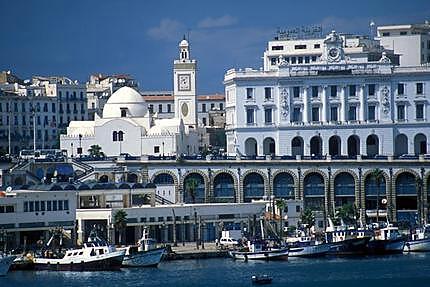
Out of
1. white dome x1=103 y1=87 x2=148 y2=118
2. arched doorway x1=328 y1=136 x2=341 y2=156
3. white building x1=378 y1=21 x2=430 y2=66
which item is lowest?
arched doorway x1=328 y1=136 x2=341 y2=156

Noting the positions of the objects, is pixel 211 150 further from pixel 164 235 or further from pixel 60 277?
pixel 60 277

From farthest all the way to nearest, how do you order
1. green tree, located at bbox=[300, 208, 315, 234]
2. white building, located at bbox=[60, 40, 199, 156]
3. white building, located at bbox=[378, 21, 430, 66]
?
white building, located at bbox=[378, 21, 430, 66]
white building, located at bbox=[60, 40, 199, 156]
green tree, located at bbox=[300, 208, 315, 234]

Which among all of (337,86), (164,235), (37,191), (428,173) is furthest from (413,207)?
(37,191)

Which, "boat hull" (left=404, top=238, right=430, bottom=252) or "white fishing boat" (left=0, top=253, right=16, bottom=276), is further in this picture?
"boat hull" (left=404, top=238, right=430, bottom=252)

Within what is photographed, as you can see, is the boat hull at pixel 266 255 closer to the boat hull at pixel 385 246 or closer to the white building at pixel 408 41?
the boat hull at pixel 385 246

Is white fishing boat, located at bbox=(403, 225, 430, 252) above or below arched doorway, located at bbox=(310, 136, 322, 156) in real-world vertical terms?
below

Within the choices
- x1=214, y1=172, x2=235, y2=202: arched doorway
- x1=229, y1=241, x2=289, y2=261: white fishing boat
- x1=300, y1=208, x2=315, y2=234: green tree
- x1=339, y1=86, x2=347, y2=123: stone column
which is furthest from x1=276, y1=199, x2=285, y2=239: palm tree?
x1=339, y1=86, x2=347, y2=123: stone column

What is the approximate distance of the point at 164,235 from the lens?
383 feet

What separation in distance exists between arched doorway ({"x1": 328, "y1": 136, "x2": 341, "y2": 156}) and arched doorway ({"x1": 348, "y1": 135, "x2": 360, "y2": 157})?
0.93 meters

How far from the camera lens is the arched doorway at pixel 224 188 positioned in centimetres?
13312

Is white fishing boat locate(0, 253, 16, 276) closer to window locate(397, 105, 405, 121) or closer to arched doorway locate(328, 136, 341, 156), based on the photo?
arched doorway locate(328, 136, 341, 156)

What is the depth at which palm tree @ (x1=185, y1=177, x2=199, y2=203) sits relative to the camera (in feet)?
431

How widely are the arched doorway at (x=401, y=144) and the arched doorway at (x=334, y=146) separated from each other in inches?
189

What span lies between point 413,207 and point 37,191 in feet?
112
